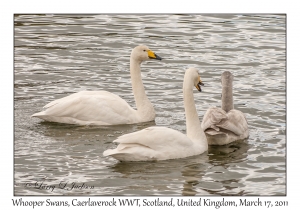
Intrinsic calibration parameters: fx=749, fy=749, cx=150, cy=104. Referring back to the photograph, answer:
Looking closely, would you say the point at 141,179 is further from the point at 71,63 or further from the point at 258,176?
the point at 71,63

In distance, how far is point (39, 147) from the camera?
12.4 metres

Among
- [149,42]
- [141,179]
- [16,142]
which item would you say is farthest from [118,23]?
[141,179]

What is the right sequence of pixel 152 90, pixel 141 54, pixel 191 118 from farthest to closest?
pixel 152 90 < pixel 141 54 < pixel 191 118

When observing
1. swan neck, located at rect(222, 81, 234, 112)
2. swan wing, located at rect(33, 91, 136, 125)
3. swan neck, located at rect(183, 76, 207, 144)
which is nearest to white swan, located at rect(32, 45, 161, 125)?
swan wing, located at rect(33, 91, 136, 125)

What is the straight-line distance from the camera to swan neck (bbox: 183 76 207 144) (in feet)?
40.7

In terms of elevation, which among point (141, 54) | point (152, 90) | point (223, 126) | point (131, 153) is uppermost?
point (141, 54)

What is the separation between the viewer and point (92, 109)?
46.1 feet

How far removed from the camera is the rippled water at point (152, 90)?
11.0 m

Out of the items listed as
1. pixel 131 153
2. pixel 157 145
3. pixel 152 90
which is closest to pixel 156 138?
pixel 157 145

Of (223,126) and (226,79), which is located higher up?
(226,79)

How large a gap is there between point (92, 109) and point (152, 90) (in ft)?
8.14

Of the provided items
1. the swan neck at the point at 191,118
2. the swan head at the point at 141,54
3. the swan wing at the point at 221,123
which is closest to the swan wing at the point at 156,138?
the swan neck at the point at 191,118

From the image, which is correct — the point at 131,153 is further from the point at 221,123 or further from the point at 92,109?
the point at 92,109

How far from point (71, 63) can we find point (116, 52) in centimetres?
155
